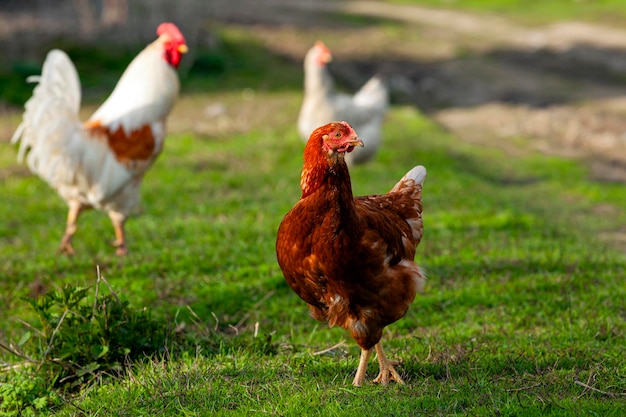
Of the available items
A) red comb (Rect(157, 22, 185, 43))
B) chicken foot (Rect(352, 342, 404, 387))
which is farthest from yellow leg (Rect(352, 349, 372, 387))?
red comb (Rect(157, 22, 185, 43))

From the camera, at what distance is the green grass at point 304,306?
182 inches

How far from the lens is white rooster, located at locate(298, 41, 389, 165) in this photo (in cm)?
1206

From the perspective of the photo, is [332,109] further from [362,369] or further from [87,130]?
[362,369]

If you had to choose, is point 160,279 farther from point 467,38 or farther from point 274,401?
point 467,38

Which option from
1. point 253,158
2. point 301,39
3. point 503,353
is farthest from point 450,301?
point 301,39

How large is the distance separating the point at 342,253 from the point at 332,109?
7834 mm

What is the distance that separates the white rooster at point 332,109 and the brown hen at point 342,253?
7.24m

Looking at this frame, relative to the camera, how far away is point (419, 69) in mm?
22859

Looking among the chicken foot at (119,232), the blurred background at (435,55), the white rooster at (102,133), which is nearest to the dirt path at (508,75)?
the blurred background at (435,55)

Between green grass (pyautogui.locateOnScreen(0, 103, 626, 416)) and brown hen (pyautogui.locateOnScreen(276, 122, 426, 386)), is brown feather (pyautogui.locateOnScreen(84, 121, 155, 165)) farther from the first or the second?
brown hen (pyautogui.locateOnScreen(276, 122, 426, 386))

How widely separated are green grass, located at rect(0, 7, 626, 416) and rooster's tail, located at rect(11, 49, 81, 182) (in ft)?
3.75

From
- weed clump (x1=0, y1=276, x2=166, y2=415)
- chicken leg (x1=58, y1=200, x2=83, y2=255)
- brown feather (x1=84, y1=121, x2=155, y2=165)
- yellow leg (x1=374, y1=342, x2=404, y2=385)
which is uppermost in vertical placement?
brown feather (x1=84, y1=121, x2=155, y2=165)

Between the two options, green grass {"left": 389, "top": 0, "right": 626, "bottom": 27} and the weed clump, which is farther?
green grass {"left": 389, "top": 0, "right": 626, "bottom": 27}

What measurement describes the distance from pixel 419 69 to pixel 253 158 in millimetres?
11032
